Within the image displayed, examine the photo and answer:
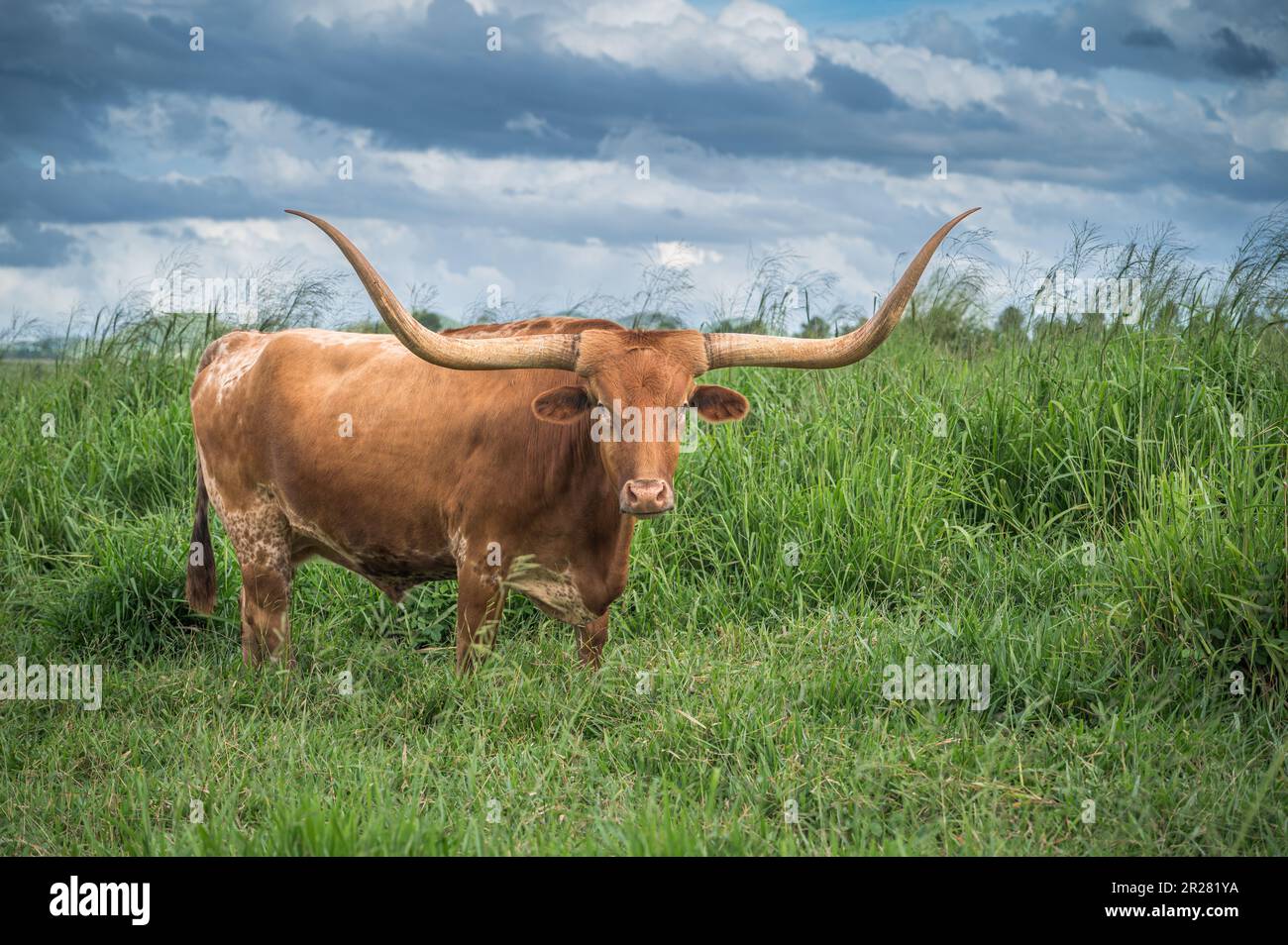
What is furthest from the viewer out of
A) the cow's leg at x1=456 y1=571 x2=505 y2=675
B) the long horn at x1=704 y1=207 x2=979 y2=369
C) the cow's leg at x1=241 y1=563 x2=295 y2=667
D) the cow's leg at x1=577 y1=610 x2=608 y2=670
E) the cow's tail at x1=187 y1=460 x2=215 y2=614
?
the cow's tail at x1=187 y1=460 x2=215 y2=614

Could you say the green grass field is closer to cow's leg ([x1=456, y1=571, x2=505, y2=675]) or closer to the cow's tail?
cow's leg ([x1=456, y1=571, x2=505, y2=675])

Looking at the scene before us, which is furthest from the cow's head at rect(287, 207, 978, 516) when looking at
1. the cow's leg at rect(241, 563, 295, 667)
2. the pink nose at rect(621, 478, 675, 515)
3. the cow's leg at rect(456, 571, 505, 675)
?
the cow's leg at rect(241, 563, 295, 667)

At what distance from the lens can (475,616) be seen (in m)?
4.91

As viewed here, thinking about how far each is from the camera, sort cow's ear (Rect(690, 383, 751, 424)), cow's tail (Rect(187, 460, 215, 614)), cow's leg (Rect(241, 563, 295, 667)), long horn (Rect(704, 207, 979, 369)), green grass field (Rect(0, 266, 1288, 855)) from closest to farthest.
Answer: green grass field (Rect(0, 266, 1288, 855)) < long horn (Rect(704, 207, 979, 369)) < cow's ear (Rect(690, 383, 751, 424)) < cow's leg (Rect(241, 563, 295, 667)) < cow's tail (Rect(187, 460, 215, 614))

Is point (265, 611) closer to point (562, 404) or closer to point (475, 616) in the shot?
point (475, 616)

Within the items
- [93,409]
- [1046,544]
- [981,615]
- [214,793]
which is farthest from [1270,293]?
[93,409]

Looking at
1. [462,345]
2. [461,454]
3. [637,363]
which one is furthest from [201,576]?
[637,363]

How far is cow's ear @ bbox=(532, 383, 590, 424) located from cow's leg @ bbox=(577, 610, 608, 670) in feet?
3.31

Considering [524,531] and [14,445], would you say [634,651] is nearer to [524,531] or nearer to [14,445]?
[524,531]

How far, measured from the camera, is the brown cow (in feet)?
14.9

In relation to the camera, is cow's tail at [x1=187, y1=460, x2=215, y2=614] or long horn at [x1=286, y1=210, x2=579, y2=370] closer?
long horn at [x1=286, y1=210, x2=579, y2=370]

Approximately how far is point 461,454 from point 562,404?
28.5 inches

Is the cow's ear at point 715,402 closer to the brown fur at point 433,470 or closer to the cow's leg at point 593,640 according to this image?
the brown fur at point 433,470

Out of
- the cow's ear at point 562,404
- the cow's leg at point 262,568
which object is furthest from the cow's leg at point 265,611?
the cow's ear at point 562,404
